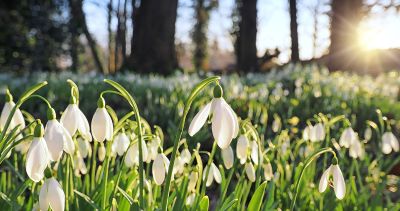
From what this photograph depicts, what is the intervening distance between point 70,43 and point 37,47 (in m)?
1.34

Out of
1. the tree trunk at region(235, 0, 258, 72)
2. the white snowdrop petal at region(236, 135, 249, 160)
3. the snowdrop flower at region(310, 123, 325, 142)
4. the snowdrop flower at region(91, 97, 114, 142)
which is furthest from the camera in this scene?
the tree trunk at region(235, 0, 258, 72)

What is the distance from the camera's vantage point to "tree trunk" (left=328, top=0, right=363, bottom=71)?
14930 mm

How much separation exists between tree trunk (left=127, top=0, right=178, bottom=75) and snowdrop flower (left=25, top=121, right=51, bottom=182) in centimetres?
945

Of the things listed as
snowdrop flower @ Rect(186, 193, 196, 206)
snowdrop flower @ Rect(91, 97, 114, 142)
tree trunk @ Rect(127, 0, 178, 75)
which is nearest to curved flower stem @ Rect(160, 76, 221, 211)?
snowdrop flower @ Rect(91, 97, 114, 142)

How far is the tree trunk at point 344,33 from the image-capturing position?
14.9m

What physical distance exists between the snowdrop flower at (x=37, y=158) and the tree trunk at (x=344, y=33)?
48.9 ft

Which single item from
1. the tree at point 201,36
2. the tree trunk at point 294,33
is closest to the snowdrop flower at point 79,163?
the tree trunk at point 294,33

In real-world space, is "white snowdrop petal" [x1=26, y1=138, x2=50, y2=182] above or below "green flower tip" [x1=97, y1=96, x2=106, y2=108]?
below

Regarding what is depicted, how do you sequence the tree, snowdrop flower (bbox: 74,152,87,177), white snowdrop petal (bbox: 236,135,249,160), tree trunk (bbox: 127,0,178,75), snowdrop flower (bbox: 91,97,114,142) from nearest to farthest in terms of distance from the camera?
snowdrop flower (bbox: 91,97,114,142)
white snowdrop petal (bbox: 236,135,249,160)
snowdrop flower (bbox: 74,152,87,177)
tree trunk (bbox: 127,0,178,75)
the tree

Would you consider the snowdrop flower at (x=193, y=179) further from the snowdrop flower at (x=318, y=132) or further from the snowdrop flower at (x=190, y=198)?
the snowdrop flower at (x=318, y=132)

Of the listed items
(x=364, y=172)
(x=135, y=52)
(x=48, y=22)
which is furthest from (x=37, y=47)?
(x=364, y=172)

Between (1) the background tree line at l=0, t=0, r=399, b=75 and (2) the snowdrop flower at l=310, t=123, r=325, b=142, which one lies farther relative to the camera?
(1) the background tree line at l=0, t=0, r=399, b=75

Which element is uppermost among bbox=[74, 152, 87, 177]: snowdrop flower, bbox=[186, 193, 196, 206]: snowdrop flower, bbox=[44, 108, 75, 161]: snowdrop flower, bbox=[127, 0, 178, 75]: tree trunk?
bbox=[127, 0, 178, 75]: tree trunk

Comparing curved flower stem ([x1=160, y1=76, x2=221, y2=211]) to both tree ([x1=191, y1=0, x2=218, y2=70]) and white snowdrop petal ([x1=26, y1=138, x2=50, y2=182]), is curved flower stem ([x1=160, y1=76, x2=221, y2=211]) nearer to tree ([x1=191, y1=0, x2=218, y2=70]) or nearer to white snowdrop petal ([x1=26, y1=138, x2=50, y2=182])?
white snowdrop petal ([x1=26, y1=138, x2=50, y2=182])
